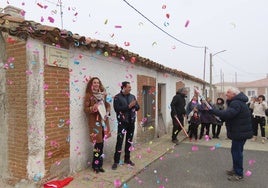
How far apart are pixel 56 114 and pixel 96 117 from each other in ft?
2.80

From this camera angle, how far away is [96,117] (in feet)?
18.4

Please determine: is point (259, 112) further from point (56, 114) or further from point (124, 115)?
point (56, 114)

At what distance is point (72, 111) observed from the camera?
5.47 m

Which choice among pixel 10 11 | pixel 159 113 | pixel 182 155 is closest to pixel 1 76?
pixel 10 11

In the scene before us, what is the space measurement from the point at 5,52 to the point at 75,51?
4.14 feet

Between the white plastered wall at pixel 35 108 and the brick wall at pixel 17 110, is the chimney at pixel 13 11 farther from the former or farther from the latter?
the white plastered wall at pixel 35 108

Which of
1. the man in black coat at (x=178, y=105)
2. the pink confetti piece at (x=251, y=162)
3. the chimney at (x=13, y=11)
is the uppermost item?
the chimney at (x=13, y=11)

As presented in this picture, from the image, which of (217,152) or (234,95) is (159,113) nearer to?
(217,152)

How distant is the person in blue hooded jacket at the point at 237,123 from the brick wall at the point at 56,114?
2.77m

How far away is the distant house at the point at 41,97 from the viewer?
4570 millimetres

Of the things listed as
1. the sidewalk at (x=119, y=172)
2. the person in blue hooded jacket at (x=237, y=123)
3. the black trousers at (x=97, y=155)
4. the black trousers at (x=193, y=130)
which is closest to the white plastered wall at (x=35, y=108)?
the sidewalk at (x=119, y=172)

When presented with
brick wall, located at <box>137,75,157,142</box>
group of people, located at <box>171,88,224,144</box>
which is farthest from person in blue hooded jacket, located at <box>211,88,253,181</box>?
brick wall, located at <box>137,75,157,142</box>

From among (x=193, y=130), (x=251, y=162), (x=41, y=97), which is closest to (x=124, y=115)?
(x=41, y=97)

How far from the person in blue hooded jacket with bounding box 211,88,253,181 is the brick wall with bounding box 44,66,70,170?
2.77 meters
